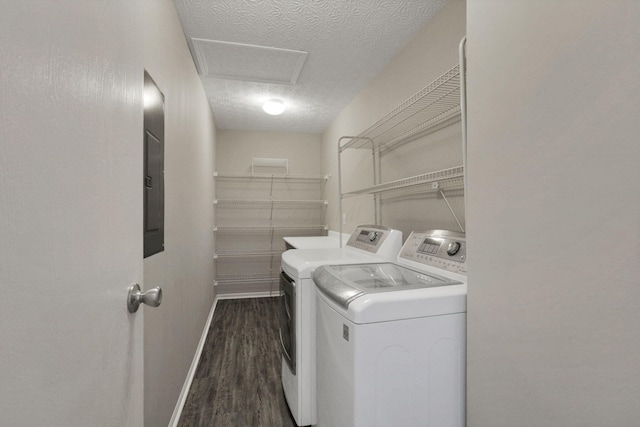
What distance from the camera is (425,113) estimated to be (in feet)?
5.93

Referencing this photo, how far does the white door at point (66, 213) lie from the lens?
347 mm

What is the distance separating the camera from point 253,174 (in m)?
4.11

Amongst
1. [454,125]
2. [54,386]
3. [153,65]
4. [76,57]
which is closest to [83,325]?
[54,386]

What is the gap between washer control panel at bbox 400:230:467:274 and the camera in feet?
4.16

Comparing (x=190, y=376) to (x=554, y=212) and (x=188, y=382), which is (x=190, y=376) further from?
(x=554, y=212)

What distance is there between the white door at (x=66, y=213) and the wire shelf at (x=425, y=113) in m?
1.18

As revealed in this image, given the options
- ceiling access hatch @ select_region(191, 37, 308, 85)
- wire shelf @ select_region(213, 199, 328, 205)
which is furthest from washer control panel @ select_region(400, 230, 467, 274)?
wire shelf @ select_region(213, 199, 328, 205)

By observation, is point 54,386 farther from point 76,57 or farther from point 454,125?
point 454,125

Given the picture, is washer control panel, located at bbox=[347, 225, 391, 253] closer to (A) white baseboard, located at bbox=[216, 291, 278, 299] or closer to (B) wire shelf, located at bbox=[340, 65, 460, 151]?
→ (B) wire shelf, located at bbox=[340, 65, 460, 151]

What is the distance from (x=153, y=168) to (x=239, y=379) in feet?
5.45

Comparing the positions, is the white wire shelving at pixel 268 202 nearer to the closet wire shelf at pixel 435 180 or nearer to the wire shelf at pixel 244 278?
the wire shelf at pixel 244 278

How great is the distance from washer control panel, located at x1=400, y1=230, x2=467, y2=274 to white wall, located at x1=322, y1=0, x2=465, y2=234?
20cm

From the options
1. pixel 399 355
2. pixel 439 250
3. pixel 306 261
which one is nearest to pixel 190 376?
pixel 306 261

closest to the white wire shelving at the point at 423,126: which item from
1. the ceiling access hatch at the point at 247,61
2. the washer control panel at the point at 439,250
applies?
the washer control panel at the point at 439,250
